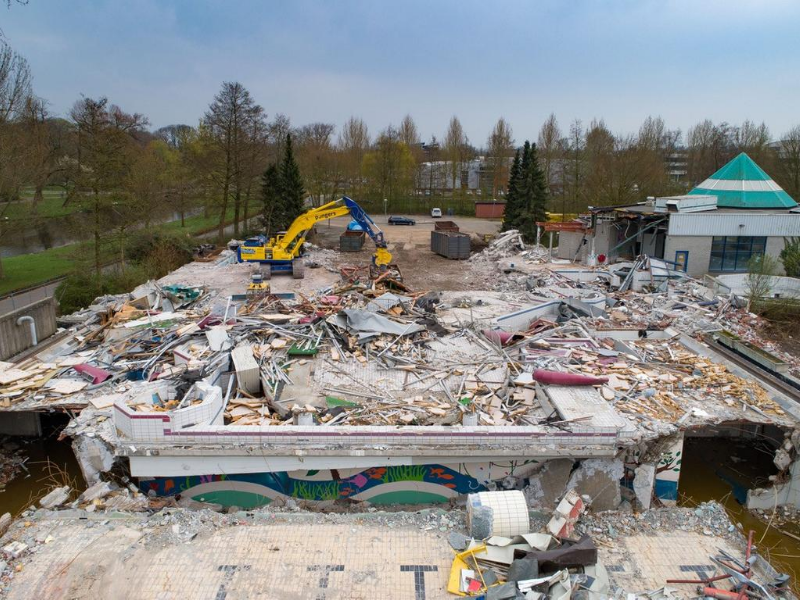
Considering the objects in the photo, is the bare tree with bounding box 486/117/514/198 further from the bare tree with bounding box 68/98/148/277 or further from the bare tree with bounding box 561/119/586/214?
the bare tree with bounding box 68/98/148/277

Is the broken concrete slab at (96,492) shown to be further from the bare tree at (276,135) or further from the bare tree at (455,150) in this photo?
the bare tree at (455,150)

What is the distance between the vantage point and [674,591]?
7.24 meters

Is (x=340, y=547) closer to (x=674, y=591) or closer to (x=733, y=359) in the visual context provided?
(x=674, y=591)

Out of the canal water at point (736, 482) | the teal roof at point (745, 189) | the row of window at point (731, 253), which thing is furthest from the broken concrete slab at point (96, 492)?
the teal roof at point (745, 189)

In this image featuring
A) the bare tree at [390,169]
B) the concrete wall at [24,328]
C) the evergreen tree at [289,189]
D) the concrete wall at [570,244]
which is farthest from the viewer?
the bare tree at [390,169]

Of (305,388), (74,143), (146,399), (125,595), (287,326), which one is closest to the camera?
(125,595)

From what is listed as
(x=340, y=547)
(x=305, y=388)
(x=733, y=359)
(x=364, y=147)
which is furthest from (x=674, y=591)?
(x=364, y=147)

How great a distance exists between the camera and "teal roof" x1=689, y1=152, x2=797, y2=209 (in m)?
25.2

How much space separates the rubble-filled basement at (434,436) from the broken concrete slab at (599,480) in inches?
1.5

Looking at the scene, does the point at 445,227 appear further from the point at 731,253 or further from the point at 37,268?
the point at 37,268

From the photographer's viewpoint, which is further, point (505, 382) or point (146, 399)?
point (505, 382)

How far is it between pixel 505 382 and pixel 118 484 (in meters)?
8.16

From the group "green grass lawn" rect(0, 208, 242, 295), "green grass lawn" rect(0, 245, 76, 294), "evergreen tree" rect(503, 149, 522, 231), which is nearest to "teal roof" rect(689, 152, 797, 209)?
"evergreen tree" rect(503, 149, 522, 231)

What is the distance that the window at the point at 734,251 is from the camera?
977 inches
